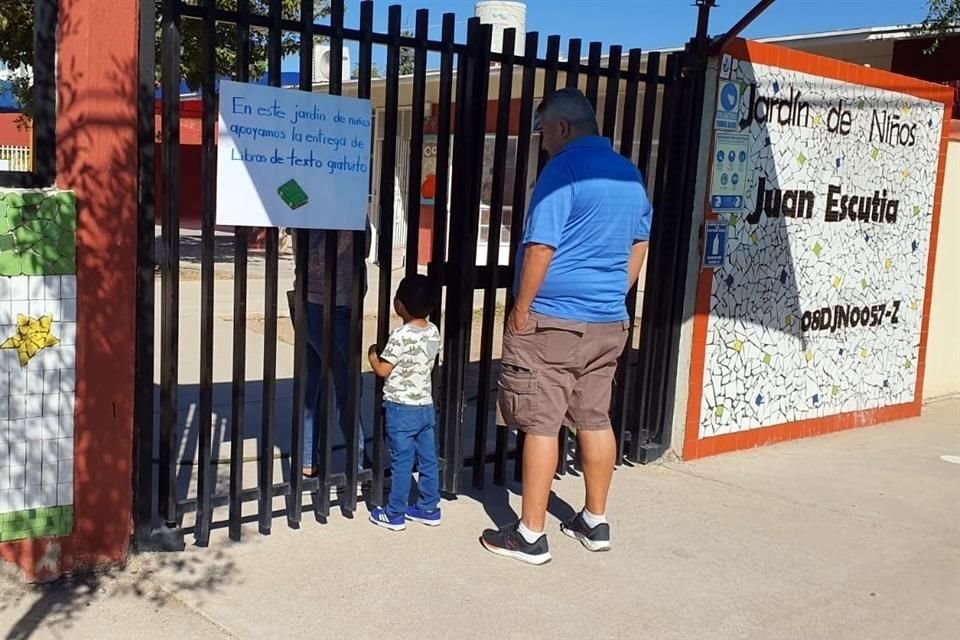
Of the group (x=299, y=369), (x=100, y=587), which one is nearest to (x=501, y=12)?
(x=299, y=369)

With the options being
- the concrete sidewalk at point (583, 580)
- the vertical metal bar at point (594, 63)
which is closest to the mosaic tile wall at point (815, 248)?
the vertical metal bar at point (594, 63)

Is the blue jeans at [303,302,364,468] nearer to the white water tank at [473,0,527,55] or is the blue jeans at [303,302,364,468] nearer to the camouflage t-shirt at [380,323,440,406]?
the camouflage t-shirt at [380,323,440,406]

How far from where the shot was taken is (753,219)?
5.62 m

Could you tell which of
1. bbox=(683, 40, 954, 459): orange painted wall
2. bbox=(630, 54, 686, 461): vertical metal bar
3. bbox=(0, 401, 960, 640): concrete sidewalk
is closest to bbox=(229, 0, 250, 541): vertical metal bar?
bbox=(0, 401, 960, 640): concrete sidewalk

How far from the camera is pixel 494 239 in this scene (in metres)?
4.63

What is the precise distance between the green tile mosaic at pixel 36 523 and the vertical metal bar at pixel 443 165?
5.54 feet

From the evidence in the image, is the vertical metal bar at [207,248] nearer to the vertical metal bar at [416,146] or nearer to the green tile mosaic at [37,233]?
the green tile mosaic at [37,233]

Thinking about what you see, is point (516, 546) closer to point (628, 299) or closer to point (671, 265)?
point (628, 299)

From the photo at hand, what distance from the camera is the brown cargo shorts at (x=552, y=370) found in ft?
13.0

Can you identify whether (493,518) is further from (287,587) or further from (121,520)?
(121,520)

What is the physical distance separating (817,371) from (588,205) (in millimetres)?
3046

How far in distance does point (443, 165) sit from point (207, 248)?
114 cm

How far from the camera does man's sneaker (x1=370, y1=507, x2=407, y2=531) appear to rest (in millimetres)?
4270

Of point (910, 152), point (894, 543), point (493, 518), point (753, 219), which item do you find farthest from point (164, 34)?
point (910, 152)
